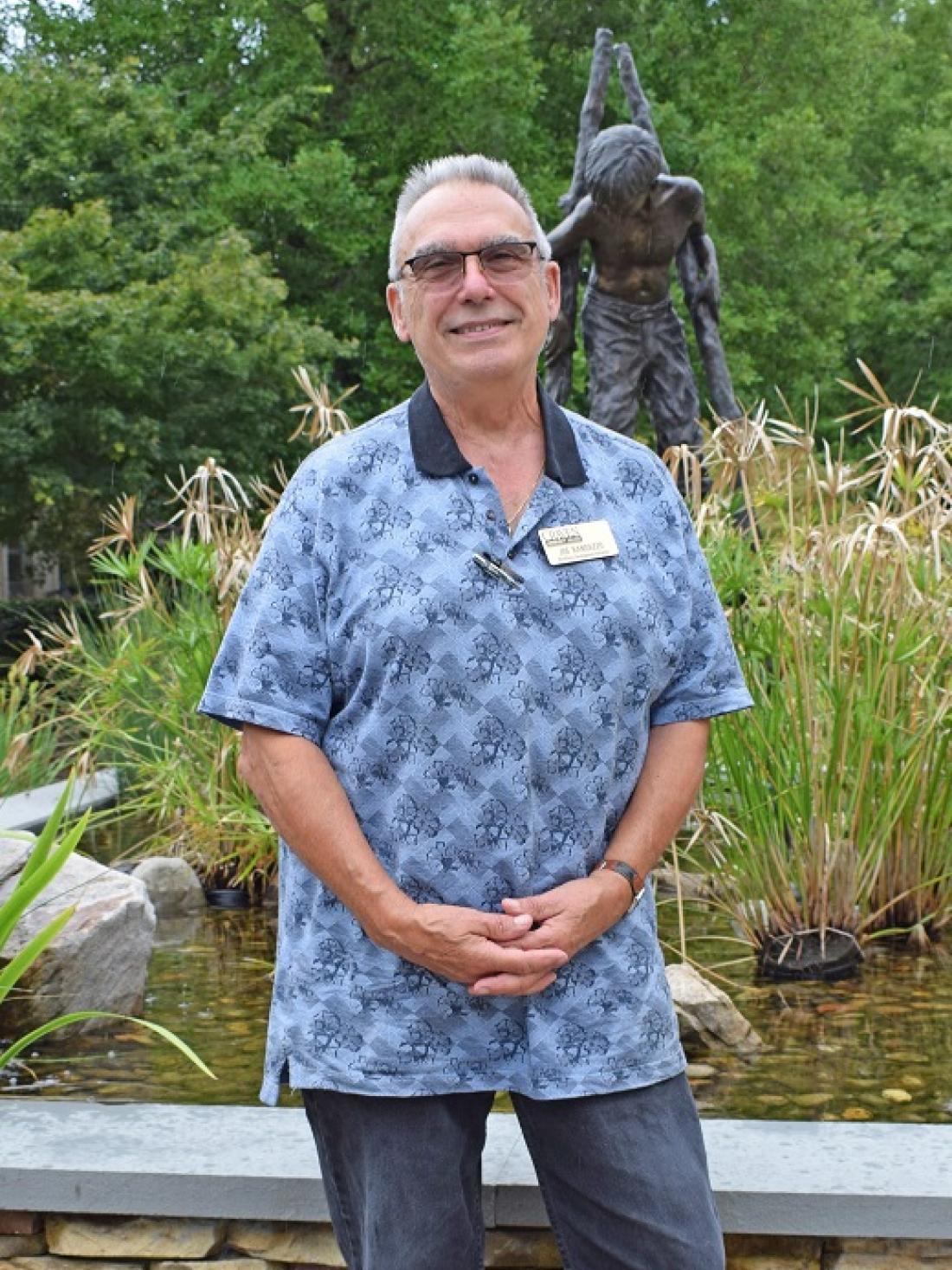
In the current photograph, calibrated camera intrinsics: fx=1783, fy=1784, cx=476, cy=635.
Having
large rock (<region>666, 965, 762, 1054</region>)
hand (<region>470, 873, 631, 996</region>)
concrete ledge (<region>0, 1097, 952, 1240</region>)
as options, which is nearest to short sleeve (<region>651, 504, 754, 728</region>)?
hand (<region>470, 873, 631, 996</region>)

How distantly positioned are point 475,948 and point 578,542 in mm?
495

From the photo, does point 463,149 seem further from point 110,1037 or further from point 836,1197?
point 836,1197

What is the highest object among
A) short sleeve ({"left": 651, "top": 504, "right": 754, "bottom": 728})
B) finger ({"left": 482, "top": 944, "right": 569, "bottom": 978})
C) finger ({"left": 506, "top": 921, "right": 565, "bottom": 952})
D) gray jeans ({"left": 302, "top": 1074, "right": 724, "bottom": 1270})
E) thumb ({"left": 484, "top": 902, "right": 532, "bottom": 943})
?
short sleeve ({"left": 651, "top": 504, "right": 754, "bottom": 728})

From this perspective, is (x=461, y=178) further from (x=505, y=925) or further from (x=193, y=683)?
(x=193, y=683)

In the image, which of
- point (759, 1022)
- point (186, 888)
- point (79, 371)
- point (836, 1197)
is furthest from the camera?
point (79, 371)

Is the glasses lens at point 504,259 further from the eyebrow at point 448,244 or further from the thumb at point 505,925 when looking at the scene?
the thumb at point 505,925

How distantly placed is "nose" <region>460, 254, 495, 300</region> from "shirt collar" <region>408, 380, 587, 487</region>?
136 mm

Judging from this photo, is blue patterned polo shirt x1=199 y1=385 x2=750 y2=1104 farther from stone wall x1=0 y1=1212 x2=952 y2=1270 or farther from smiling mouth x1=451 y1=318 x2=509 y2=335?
stone wall x1=0 y1=1212 x2=952 y2=1270

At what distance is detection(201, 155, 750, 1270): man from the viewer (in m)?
2.04

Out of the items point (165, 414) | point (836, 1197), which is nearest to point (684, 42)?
point (165, 414)

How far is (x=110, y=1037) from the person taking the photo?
13.9 ft

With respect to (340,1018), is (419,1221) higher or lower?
lower

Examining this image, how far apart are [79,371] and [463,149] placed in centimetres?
941

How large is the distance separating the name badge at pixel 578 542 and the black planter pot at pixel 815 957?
2.71 meters
